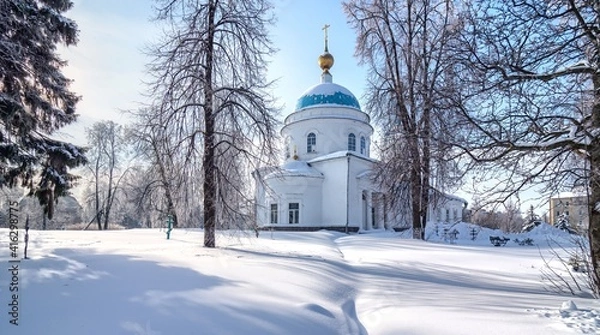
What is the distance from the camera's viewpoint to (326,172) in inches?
1128

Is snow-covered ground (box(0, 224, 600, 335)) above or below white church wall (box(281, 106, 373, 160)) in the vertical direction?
below

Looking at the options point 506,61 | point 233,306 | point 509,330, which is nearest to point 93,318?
point 233,306

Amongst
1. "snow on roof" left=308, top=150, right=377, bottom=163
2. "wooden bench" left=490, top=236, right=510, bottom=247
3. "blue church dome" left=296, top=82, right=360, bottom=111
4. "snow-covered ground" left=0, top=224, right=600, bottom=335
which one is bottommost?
"wooden bench" left=490, top=236, right=510, bottom=247

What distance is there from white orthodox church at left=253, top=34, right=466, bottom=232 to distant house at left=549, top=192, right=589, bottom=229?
17.3 metres

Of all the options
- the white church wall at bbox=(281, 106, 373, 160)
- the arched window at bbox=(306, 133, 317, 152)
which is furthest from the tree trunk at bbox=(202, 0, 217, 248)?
the arched window at bbox=(306, 133, 317, 152)

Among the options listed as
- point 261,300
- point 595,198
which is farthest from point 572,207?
point 261,300

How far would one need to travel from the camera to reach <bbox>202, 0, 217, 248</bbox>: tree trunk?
9.70 metres

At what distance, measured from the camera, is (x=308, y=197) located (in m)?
28.0

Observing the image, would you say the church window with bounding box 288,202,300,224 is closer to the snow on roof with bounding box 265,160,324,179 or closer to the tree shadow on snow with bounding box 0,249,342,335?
the snow on roof with bounding box 265,160,324,179

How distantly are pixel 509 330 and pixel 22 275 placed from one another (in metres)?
6.26

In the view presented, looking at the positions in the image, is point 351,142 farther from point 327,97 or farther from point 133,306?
point 133,306

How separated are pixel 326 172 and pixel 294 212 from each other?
4119mm

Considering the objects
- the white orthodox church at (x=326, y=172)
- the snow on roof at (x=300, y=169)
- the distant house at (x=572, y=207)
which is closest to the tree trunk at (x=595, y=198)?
the distant house at (x=572, y=207)

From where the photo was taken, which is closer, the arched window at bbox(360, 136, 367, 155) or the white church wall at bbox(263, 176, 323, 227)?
the white church wall at bbox(263, 176, 323, 227)
